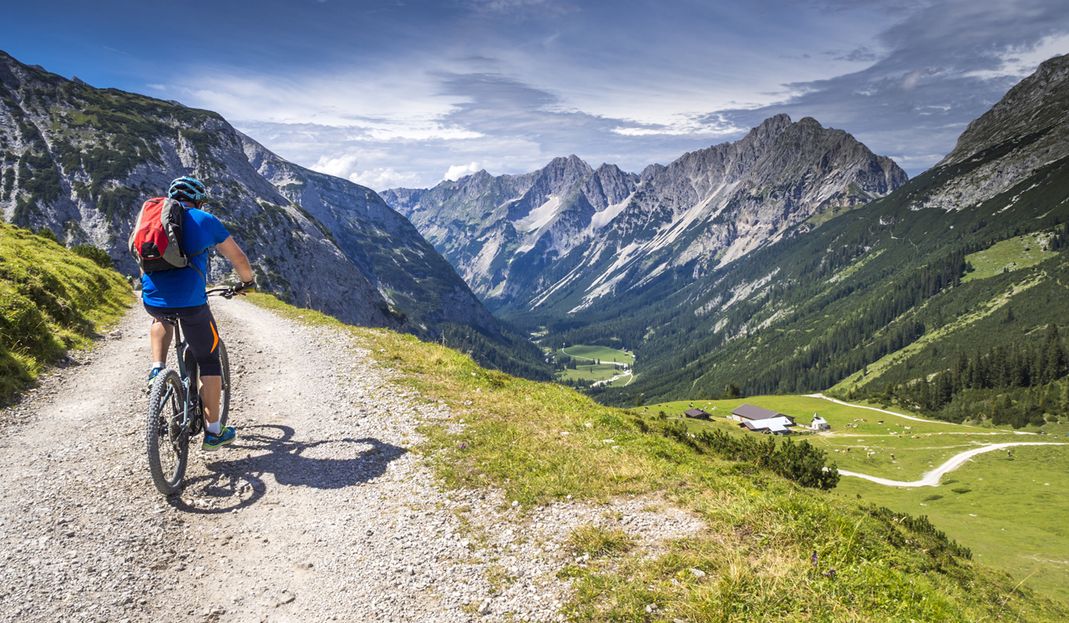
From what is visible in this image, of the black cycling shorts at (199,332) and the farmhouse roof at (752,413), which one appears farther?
the farmhouse roof at (752,413)

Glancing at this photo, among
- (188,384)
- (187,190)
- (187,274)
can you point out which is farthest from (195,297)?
(187,190)

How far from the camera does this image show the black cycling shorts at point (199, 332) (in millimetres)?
9648

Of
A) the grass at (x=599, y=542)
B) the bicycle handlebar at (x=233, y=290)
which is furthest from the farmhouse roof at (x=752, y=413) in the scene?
the bicycle handlebar at (x=233, y=290)

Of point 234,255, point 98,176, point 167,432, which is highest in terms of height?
point 98,176

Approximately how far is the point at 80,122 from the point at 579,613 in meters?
246

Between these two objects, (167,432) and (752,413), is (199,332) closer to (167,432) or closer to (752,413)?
(167,432)

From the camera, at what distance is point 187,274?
965 centimetres

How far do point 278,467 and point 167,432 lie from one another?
216 cm

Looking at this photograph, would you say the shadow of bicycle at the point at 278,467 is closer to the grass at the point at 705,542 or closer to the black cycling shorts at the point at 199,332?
the grass at the point at 705,542

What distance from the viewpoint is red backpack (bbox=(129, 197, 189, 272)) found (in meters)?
8.98

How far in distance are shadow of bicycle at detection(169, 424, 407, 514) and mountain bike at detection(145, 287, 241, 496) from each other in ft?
1.55

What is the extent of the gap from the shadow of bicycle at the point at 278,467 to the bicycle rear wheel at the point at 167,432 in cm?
38

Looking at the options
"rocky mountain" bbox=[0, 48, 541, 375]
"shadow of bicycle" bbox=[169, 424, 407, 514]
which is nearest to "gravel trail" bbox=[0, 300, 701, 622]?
"shadow of bicycle" bbox=[169, 424, 407, 514]

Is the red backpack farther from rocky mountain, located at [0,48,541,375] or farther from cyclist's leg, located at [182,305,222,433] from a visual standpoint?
rocky mountain, located at [0,48,541,375]
